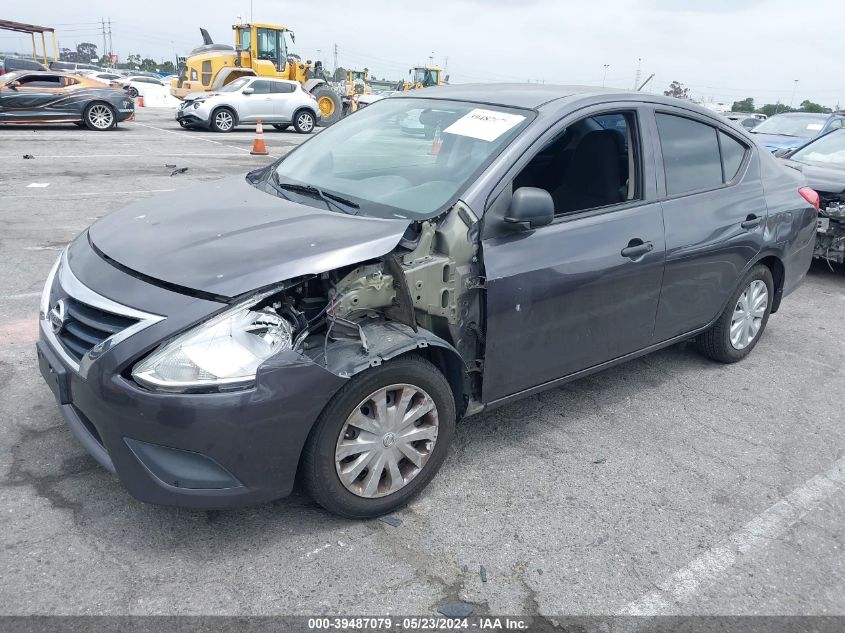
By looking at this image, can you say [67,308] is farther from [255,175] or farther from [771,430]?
[771,430]

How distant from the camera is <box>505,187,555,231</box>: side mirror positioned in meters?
3.07

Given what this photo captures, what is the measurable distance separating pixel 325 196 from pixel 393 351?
1095 mm

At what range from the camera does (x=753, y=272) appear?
4.64 m

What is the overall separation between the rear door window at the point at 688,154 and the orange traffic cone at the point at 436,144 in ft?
4.25

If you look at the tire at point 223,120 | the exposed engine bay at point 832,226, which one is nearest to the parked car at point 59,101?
the tire at point 223,120

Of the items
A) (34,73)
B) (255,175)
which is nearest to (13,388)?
(255,175)

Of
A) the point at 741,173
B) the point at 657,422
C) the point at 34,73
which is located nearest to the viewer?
the point at 657,422

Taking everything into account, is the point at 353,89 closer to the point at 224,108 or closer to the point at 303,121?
the point at 303,121

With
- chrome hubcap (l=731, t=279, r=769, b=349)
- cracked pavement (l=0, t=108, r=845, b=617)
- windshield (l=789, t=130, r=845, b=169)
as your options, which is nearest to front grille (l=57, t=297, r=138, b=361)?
cracked pavement (l=0, t=108, r=845, b=617)

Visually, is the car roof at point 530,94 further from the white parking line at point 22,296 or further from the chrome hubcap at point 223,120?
the chrome hubcap at point 223,120

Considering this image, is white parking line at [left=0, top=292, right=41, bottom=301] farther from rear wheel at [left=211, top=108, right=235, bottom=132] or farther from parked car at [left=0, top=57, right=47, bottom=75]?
parked car at [left=0, top=57, right=47, bottom=75]

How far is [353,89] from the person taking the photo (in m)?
35.5

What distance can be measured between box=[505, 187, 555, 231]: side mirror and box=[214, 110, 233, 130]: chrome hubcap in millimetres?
18362

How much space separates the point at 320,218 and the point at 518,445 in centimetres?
157
